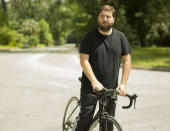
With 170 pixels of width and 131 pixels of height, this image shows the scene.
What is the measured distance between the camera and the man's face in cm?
336

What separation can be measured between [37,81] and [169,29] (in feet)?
105

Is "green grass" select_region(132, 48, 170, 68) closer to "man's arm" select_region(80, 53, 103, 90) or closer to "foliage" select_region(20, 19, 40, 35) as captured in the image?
"man's arm" select_region(80, 53, 103, 90)

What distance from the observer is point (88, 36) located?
349 cm

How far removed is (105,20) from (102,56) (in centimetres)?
37

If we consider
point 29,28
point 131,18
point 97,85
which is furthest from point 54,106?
→ point 29,28

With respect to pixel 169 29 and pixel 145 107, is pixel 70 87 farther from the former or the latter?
pixel 169 29

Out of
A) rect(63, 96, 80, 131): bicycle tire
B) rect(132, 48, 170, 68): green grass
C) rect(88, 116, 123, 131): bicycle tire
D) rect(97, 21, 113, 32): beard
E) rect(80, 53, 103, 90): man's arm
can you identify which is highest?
rect(97, 21, 113, 32): beard

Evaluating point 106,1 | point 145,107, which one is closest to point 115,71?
point 145,107

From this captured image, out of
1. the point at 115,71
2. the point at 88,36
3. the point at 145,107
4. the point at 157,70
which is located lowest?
the point at 157,70

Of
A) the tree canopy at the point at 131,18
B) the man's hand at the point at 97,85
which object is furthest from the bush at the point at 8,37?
the man's hand at the point at 97,85

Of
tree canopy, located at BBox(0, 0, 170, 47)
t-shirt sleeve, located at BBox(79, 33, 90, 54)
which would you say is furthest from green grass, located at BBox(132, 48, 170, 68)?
t-shirt sleeve, located at BBox(79, 33, 90, 54)

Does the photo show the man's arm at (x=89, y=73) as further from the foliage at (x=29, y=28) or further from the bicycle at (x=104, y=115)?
the foliage at (x=29, y=28)

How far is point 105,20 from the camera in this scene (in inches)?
132

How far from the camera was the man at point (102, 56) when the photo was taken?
3389 millimetres
